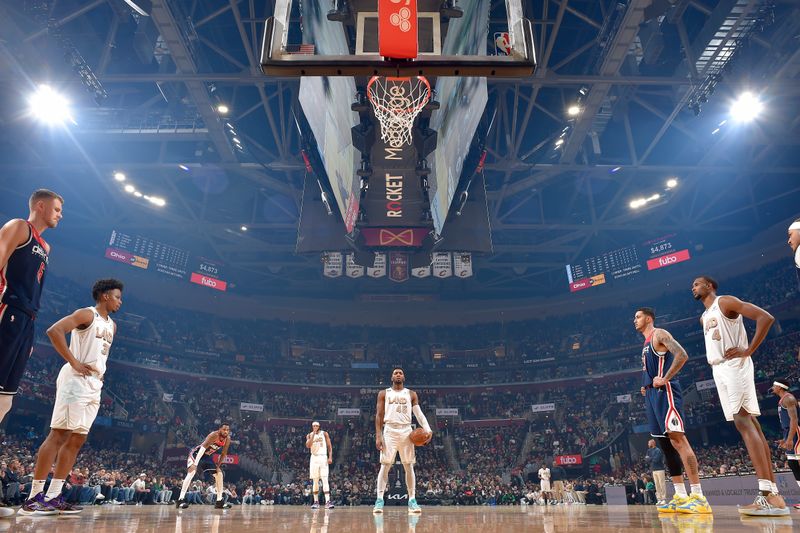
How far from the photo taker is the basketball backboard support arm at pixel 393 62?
4574 mm

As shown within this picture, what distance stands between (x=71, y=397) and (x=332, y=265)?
15628mm

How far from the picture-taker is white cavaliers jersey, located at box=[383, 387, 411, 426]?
7611 millimetres

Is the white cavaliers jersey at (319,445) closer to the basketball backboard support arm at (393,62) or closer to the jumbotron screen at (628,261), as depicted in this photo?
Result: the basketball backboard support arm at (393,62)

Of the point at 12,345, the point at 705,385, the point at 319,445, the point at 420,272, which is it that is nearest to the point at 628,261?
the point at 705,385

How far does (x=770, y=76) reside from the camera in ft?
47.1

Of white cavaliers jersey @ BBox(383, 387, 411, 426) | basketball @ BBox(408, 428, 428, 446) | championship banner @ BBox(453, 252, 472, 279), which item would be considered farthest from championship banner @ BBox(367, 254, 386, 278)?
basketball @ BBox(408, 428, 428, 446)

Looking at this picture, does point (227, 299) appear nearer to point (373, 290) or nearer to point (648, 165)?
point (373, 290)

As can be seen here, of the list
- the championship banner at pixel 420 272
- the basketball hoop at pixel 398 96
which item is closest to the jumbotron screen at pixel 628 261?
the championship banner at pixel 420 272

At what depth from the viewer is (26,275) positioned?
4582mm

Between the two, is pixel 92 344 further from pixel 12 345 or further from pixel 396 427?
pixel 396 427

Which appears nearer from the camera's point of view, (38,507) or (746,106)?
(38,507)

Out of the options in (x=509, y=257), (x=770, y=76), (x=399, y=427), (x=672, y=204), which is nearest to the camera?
(x=399, y=427)

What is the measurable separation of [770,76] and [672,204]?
1034 centimetres

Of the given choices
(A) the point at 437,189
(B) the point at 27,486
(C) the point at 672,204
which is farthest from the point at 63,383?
(C) the point at 672,204
